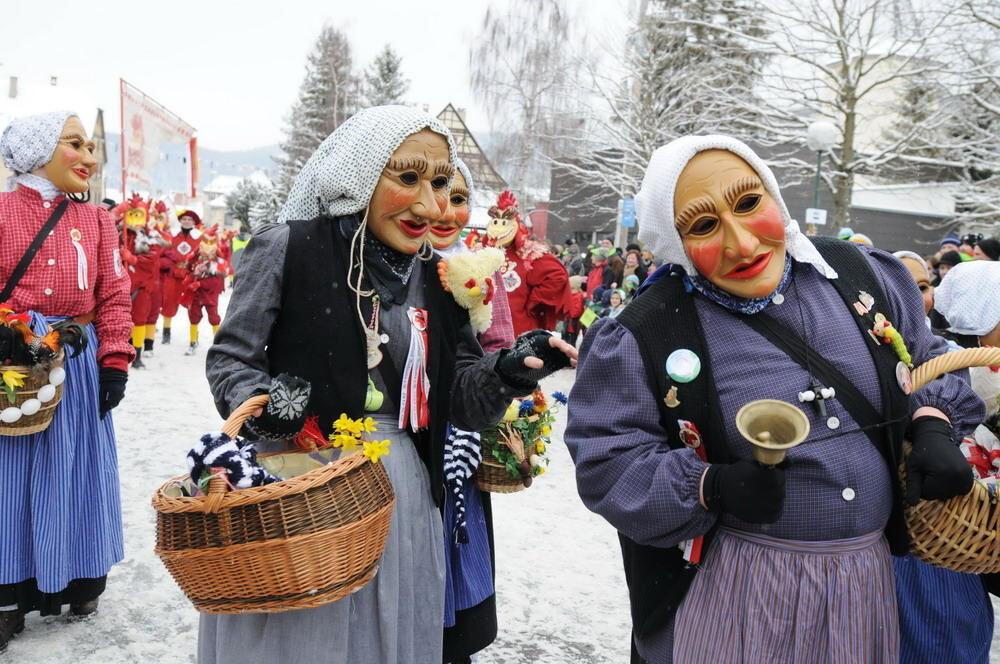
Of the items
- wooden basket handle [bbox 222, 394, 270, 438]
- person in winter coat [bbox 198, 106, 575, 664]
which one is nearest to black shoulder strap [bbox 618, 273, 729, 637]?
person in winter coat [bbox 198, 106, 575, 664]

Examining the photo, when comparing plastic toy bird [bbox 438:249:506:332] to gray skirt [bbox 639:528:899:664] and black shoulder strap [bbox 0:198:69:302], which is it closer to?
gray skirt [bbox 639:528:899:664]

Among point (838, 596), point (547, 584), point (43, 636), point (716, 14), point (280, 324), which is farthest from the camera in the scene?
point (716, 14)

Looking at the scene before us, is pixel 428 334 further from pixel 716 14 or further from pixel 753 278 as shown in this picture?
pixel 716 14

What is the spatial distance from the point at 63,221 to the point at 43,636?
1.77 m

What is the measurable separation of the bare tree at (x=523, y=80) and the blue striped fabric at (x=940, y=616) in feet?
79.2

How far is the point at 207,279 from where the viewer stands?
1180cm

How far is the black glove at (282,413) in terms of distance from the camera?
2.06m

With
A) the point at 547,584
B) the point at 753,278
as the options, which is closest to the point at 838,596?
the point at 753,278

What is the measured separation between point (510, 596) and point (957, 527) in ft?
8.85

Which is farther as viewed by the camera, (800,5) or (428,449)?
(800,5)

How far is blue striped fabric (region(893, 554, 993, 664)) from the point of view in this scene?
2422 millimetres

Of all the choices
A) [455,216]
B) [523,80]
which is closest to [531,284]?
[455,216]

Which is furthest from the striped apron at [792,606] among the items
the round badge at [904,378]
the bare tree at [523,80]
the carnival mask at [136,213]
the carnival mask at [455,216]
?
the bare tree at [523,80]

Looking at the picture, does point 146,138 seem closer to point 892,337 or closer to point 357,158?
point 357,158
